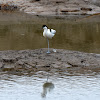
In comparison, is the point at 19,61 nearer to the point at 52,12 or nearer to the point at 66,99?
the point at 66,99

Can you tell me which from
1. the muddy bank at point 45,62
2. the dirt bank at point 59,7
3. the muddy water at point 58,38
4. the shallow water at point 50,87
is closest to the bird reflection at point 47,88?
the shallow water at point 50,87

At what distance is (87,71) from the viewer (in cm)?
965

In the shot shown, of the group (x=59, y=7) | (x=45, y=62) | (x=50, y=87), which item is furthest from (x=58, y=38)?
(x=59, y=7)

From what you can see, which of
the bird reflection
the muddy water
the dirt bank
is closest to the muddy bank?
the bird reflection

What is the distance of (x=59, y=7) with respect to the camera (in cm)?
3547

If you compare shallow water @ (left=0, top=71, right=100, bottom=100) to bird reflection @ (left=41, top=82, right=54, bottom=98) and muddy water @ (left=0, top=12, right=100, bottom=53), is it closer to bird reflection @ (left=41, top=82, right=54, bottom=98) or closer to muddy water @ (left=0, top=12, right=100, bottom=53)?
bird reflection @ (left=41, top=82, right=54, bottom=98)

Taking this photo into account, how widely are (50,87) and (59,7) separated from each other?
92.1ft

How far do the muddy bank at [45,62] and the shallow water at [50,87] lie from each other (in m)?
0.62

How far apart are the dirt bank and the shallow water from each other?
968 inches

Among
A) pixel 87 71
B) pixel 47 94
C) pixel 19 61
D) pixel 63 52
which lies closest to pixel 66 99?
pixel 47 94

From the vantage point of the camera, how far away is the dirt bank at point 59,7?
34.3m

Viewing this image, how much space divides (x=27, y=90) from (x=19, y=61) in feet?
8.49

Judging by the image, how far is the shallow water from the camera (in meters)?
7.23

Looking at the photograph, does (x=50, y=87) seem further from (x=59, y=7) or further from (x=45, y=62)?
(x=59, y=7)
